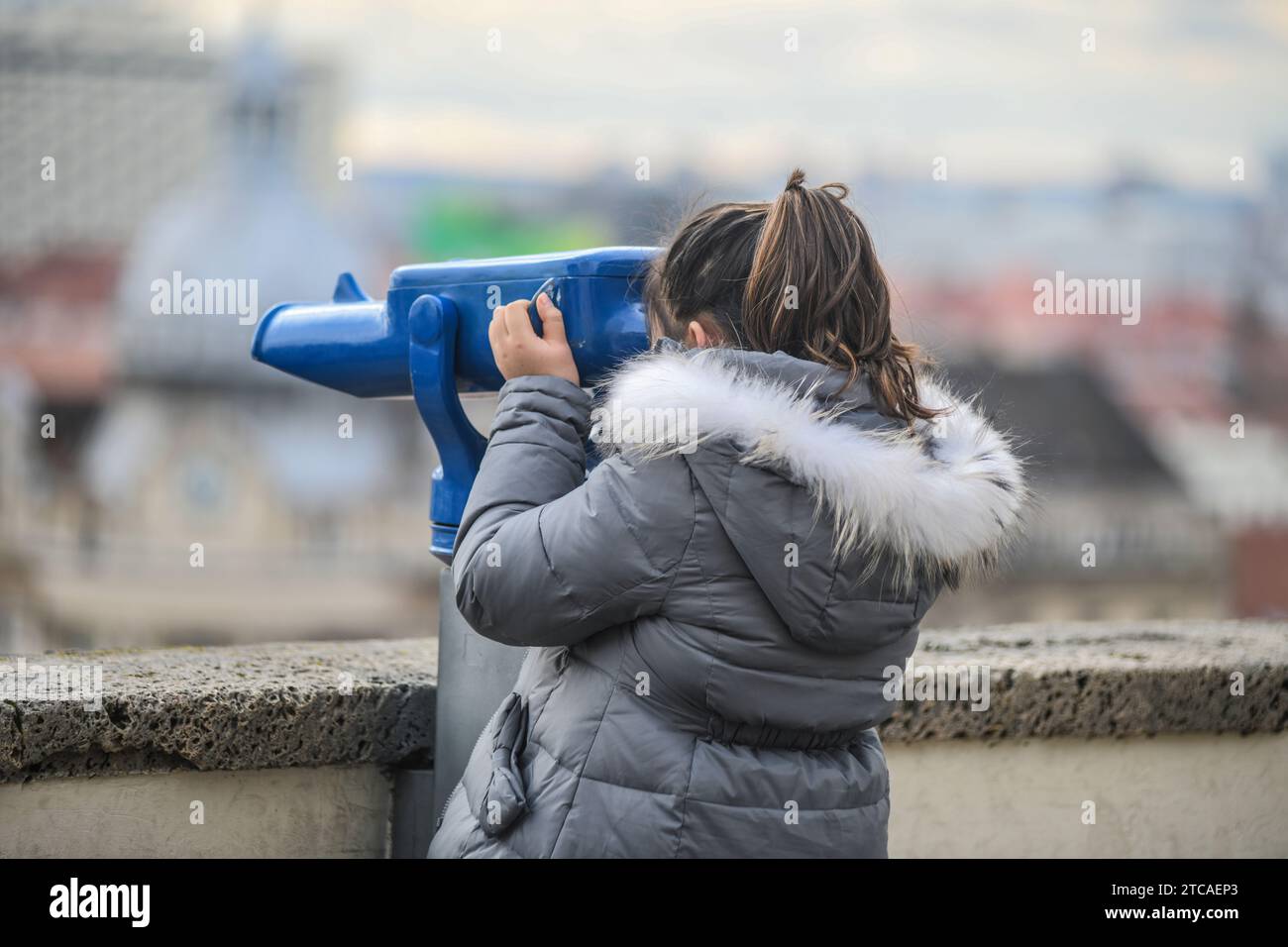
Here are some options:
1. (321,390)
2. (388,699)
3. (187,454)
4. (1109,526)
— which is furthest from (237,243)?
(388,699)

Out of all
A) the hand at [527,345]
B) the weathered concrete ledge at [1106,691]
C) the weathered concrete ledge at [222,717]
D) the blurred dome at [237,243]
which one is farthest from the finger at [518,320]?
the blurred dome at [237,243]

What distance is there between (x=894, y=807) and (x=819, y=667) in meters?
0.70

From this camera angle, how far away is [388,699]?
1.67 meters

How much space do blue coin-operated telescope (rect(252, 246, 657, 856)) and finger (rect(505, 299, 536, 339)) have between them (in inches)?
0.8

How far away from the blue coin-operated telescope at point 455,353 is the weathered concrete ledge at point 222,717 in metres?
0.08

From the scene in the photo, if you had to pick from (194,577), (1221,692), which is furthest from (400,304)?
(194,577)

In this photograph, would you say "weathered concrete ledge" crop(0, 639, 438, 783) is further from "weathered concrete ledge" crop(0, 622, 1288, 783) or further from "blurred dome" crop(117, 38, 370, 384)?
"blurred dome" crop(117, 38, 370, 384)

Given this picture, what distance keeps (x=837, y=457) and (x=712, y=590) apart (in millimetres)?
143

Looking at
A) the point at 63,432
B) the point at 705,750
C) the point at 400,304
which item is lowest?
the point at 63,432

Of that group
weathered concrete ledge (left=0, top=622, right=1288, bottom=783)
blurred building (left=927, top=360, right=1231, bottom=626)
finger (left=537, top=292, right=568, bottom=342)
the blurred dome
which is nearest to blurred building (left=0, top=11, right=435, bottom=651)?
the blurred dome

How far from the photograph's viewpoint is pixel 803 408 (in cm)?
120
